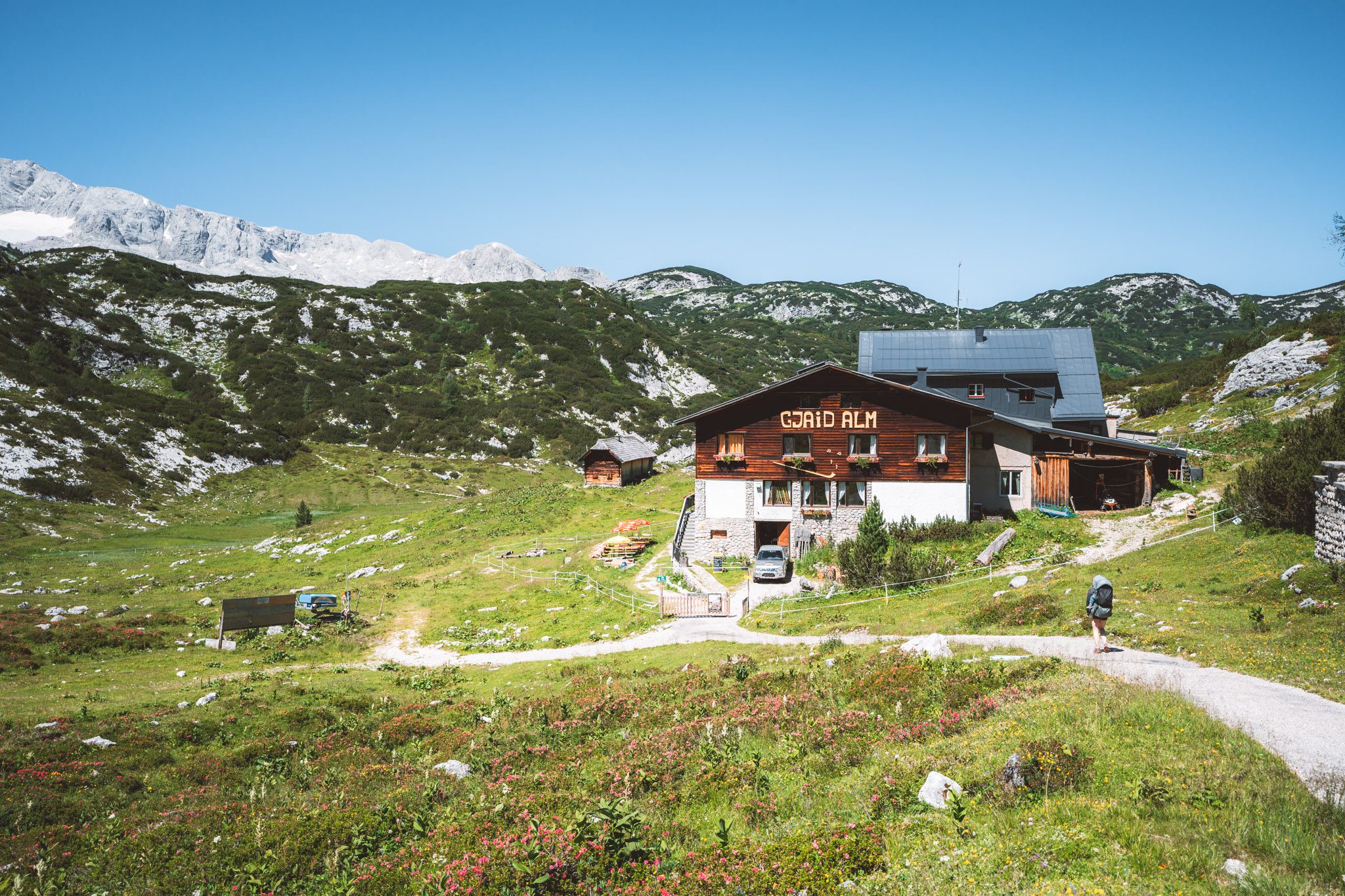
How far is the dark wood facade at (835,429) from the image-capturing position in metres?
38.9

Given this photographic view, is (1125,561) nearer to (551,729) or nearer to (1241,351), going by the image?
(551,729)

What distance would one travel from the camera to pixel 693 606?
30562 millimetres

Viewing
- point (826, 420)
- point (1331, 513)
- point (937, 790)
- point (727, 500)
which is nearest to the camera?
point (937, 790)

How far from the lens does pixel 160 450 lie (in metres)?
73.1

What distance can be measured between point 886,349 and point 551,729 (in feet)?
142

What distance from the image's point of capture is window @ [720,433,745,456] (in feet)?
135

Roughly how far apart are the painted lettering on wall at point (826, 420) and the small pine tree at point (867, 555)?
7.71 m

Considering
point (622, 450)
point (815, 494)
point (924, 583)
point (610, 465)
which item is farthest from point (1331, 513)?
point (622, 450)

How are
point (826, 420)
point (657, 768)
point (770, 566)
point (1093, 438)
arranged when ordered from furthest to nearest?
point (826, 420) < point (1093, 438) < point (770, 566) < point (657, 768)

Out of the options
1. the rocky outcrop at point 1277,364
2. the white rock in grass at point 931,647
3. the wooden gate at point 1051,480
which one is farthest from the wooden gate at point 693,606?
the rocky outcrop at point 1277,364

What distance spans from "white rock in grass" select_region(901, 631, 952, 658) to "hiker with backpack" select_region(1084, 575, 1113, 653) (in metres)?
3.31

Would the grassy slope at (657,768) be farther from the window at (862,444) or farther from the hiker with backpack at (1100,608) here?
the window at (862,444)

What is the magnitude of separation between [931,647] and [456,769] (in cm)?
1142

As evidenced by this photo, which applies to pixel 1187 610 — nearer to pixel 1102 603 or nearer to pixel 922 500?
pixel 1102 603
